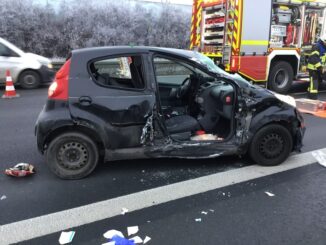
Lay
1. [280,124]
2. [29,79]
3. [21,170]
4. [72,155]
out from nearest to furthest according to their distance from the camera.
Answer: [72,155]
[21,170]
[280,124]
[29,79]

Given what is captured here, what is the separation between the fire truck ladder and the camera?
32.9ft

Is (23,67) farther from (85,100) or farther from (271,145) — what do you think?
(271,145)

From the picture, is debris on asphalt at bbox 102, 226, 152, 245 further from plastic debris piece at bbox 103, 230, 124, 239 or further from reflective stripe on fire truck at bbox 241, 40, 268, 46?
reflective stripe on fire truck at bbox 241, 40, 268, 46

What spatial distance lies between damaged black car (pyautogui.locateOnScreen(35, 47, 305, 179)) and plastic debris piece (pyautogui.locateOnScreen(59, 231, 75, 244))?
3.96 ft

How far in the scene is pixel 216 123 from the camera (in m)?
4.99

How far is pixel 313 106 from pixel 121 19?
14.0 metres

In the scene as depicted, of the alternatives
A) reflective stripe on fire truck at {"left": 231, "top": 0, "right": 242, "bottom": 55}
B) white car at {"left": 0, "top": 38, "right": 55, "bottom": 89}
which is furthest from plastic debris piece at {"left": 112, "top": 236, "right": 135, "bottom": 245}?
white car at {"left": 0, "top": 38, "right": 55, "bottom": 89}

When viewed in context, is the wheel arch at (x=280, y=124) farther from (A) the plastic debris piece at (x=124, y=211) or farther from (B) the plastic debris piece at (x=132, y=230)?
(B) the plastic debris piece at (x=132, y=230)

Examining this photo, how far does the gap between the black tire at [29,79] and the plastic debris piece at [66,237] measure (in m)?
9.38

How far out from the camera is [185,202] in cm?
380

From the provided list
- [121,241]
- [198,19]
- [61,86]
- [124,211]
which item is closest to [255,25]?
[198,19]

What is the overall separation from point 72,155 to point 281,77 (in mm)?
8236

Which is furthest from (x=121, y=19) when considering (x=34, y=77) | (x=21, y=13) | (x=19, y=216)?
(x=19, y=216)

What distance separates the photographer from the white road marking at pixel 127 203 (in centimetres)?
326
